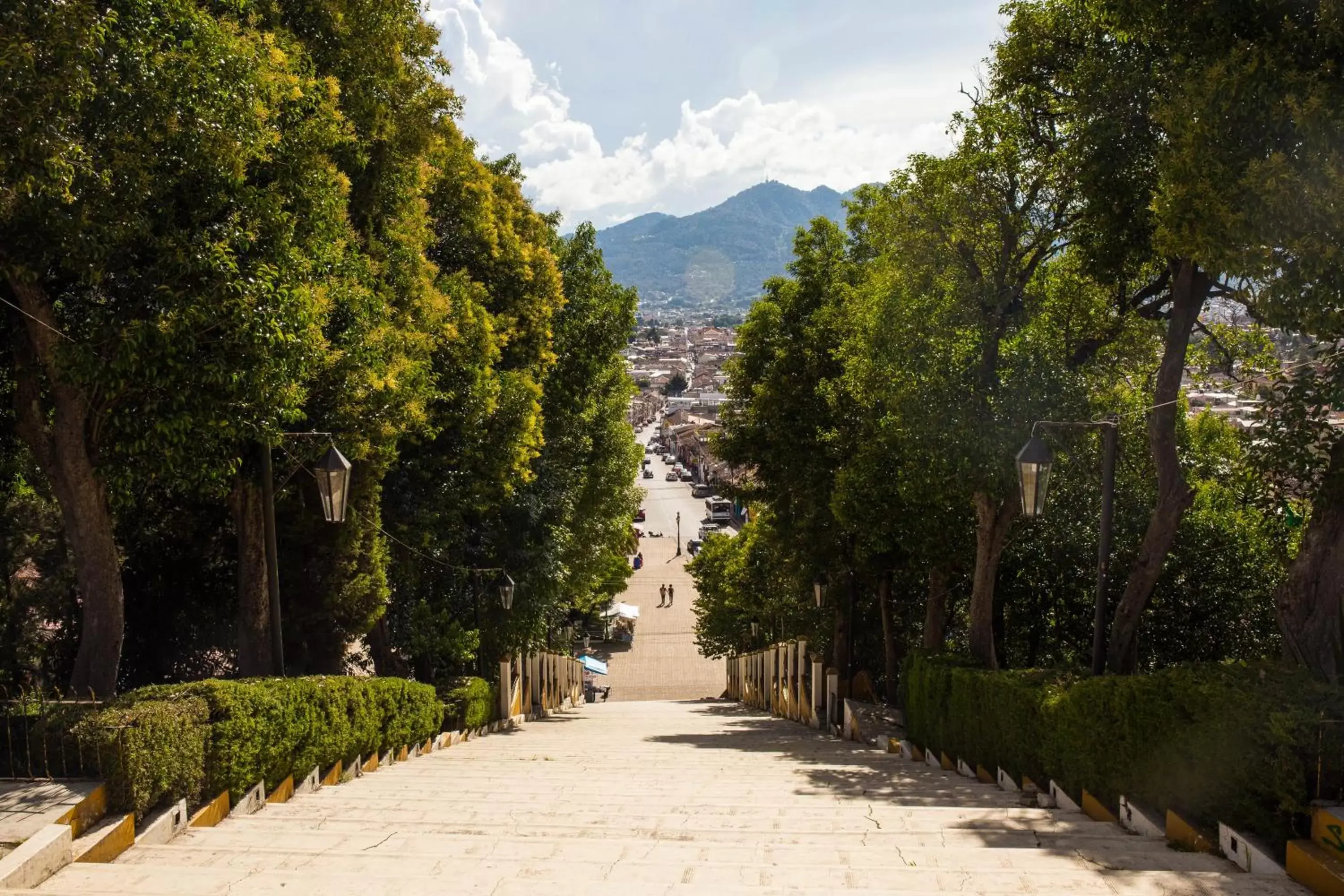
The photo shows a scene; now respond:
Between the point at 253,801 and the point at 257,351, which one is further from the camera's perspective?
the point at 257,351

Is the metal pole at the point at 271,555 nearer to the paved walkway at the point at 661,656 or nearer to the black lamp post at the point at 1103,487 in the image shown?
the black lamp post at the point at 1103,487

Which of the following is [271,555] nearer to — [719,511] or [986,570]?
[986,570]

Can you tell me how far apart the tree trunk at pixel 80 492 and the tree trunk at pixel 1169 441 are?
882 cm

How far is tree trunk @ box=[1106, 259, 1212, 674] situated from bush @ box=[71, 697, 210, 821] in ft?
25.4

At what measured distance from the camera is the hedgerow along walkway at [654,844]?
4684mm

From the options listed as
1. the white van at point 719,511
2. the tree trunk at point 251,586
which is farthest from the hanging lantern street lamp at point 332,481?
the white van at point 719,511

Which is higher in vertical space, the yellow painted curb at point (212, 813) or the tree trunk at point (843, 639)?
the yellow painted curb at point (212, 813)

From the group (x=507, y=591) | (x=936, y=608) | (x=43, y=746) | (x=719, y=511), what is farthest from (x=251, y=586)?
(x=719, y=511)

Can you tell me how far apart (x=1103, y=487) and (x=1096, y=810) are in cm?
286

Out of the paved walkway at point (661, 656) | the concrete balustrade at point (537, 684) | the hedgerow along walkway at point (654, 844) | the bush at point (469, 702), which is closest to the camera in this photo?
the hedgerow along walkway at point (654, 844)

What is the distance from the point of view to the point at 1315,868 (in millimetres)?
4695

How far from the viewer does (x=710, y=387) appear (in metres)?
179

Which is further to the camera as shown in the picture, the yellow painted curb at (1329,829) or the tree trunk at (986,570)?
the tree trunk at (986,570)

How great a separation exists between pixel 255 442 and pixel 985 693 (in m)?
7.53
